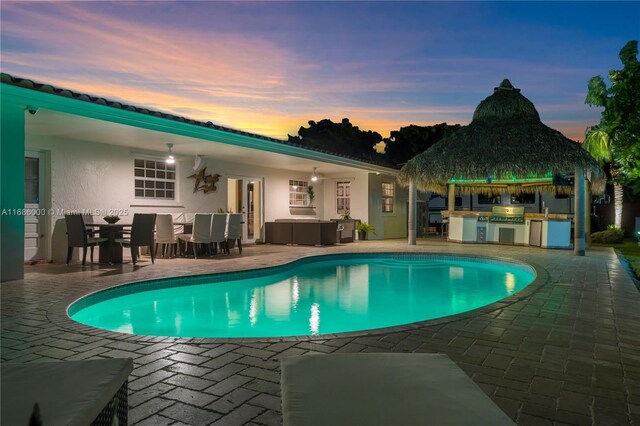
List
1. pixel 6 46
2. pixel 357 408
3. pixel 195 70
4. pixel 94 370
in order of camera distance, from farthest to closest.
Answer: pixel 195 70, pixel 6 46, pixel 94 370, pixel 357 408

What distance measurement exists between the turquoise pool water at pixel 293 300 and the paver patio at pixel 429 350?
2.76 ft

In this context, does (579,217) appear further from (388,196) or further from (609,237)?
(388,196)

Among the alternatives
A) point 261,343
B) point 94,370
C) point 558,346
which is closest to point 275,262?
point 261,343

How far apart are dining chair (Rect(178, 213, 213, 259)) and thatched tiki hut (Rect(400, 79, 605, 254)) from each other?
706 cm

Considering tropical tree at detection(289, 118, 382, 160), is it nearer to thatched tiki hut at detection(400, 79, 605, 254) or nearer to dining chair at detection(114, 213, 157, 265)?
thatched tiki hut at detection(400, 79, 605, 254)

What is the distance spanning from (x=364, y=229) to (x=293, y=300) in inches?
367

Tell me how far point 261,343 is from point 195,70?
38.0 feet

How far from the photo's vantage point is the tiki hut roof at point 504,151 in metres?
11.9

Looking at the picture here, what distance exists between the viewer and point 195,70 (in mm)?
13133

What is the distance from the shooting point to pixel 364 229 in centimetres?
1565

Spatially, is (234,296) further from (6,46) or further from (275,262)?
(6,46)

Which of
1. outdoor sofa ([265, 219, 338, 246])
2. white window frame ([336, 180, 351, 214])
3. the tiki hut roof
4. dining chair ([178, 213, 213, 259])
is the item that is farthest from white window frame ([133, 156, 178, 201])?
the tiki hut roof

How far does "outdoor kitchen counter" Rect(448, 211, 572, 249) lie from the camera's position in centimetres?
1297

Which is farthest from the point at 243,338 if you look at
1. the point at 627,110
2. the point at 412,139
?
the point at 412,139
